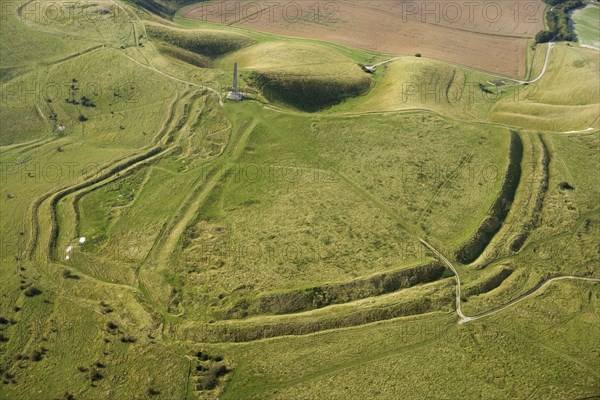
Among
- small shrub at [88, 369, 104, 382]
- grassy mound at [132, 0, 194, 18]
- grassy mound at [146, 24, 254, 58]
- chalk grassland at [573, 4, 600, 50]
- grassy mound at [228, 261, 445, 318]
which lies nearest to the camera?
small shrub at [88, 369, 104, 382]

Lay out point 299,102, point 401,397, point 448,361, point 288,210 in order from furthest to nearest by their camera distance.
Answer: point 299,102
point 288,210
point 448,361
point 401,397

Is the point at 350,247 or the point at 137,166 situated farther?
the point at 137,166

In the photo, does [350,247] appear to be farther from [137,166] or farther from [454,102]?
[454,102]

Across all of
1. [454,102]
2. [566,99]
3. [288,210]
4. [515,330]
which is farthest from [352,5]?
[515,330]

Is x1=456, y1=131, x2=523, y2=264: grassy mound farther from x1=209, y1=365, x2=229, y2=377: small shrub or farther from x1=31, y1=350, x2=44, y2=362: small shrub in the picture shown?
x1=31, y1=350, x2=44, y2=362: small shrub

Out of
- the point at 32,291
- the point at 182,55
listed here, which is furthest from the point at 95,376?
the point at 182,55

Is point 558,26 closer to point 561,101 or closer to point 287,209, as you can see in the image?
point 561,101

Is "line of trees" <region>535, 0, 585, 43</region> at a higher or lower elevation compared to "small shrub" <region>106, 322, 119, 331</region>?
higher

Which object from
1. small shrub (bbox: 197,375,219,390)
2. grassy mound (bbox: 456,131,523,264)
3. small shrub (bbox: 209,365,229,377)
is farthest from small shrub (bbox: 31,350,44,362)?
grassy mound (bbox: 456,131,523,264)
